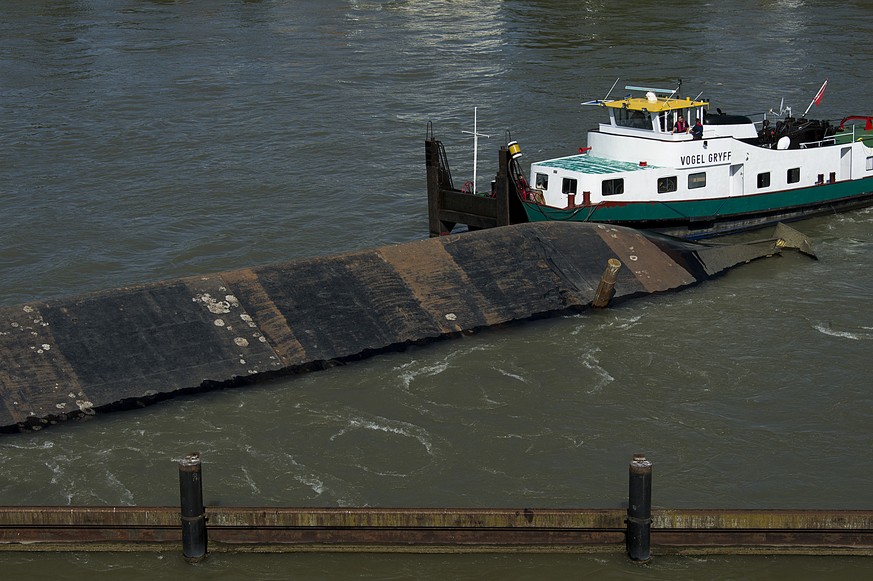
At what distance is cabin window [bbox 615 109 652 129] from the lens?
32.0m

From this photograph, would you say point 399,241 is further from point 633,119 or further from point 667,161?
point 667,161

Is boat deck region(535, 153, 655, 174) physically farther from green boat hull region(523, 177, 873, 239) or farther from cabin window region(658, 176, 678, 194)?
green boat hull region(523, 177, 873, 239)

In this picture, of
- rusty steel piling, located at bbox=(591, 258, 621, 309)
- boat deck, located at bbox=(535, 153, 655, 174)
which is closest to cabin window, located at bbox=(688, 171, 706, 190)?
boat deck, located at bbox=(535, 153, 655, 174)

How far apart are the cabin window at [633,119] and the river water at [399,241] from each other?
218 inches

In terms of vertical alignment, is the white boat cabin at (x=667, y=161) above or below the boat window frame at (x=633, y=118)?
below

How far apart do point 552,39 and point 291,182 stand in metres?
28.0

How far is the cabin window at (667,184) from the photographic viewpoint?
31.3 metres

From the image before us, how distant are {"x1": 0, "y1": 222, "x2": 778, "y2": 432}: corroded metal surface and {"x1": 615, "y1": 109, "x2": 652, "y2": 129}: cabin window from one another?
20.4 feet

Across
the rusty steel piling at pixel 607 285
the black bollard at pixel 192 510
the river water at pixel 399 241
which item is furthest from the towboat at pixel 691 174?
the black bollard at pixel 192 510

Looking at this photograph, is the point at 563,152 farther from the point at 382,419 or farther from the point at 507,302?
the point at 382,419

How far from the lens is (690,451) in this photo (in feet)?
62.3

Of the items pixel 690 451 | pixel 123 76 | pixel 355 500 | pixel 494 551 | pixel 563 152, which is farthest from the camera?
pixel 123 76

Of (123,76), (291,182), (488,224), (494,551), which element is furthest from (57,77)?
(494,551)

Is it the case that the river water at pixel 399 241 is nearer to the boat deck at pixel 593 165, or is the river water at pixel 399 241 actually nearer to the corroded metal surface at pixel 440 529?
the corroded metal surface at pixel 440 529
